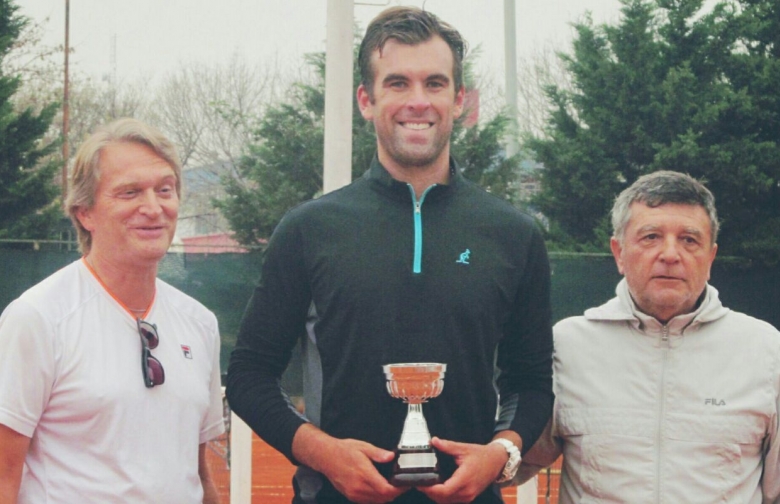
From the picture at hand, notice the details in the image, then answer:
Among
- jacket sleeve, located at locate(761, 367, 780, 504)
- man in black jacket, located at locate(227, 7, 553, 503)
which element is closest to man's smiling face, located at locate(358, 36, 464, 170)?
man in black jacket, located at locate(227, 7, 553, 503)

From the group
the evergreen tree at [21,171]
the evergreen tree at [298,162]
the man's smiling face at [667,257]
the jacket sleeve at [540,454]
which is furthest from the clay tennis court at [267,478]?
the evergreen tree at [21,171]

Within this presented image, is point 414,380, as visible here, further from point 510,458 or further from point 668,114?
point 668,114

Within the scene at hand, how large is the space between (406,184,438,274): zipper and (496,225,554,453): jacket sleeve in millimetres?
318

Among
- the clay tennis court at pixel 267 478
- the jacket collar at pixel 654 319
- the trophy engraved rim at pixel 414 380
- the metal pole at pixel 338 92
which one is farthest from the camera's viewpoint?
the clay tennis court at pixel 267 478

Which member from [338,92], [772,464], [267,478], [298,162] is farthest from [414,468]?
[298,162]

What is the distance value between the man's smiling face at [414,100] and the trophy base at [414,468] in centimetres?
83

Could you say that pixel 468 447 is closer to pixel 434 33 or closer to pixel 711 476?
pixel 711 476

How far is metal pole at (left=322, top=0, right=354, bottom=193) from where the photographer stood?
7703mm

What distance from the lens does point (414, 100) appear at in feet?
9.62

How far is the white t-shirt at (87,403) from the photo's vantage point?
8.75 ft

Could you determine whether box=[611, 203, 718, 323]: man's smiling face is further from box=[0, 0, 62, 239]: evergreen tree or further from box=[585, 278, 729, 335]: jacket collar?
box=[0, 0, 62, 239]: evergreen tree

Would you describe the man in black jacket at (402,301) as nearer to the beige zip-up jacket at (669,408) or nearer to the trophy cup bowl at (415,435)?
the trophy cup bowl at (415,435)

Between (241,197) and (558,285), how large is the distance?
7.42 meters

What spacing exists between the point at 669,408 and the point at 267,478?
26.8ft
